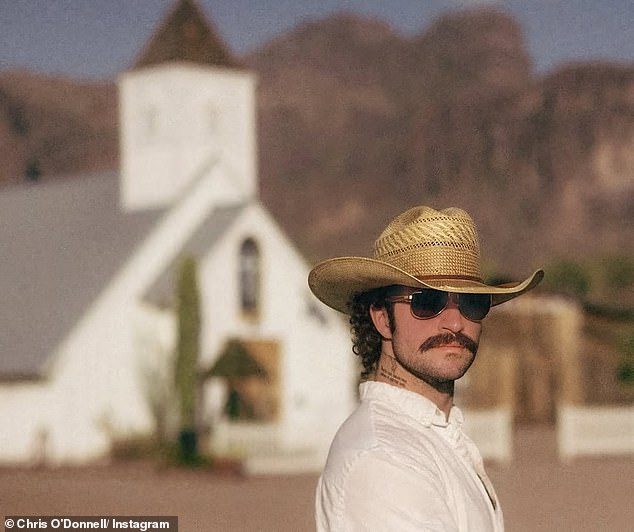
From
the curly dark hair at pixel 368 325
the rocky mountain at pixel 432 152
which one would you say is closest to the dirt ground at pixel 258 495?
the curly dark hair at pixel 368 325

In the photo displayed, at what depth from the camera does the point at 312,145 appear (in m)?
179

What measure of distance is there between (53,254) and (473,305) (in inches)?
1151

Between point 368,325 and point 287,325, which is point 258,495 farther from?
point 368,325

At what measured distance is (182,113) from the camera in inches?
1284

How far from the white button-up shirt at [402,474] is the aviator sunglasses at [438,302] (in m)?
0.22

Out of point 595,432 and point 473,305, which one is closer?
point 473,305

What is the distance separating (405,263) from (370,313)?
7.3 inches


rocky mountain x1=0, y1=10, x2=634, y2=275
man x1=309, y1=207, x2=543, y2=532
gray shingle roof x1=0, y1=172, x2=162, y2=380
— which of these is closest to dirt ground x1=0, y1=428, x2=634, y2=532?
gray shingle roof x1=0, y1=172, x2=162, y2=380

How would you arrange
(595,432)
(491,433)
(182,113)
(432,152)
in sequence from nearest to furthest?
(491,433)
(595,432)
(182,113)
(432,152)

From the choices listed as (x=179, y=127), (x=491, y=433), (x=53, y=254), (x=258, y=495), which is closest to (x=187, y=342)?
(x=491, y=433)

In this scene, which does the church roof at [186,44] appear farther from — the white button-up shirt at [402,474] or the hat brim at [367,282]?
the white button-up shirt at [402,474]

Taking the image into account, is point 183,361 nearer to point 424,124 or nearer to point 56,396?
point 56,396

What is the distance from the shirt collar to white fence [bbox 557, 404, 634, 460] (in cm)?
2311

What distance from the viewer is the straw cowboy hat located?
12.8 feet
